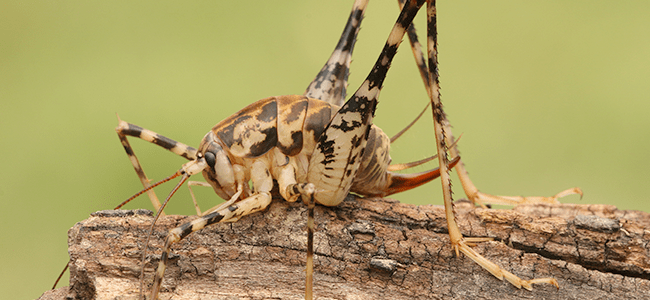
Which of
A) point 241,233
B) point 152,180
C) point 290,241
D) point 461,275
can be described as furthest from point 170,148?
point 461,275

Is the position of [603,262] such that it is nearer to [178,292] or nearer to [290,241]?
[290,241]

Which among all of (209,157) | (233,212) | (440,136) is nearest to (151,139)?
(209,157)

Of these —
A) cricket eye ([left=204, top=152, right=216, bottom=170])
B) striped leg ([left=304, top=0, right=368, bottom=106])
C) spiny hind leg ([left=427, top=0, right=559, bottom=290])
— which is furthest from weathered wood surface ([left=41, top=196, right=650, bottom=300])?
striped leg ([left=304, top=0, right=368, bottom=106])

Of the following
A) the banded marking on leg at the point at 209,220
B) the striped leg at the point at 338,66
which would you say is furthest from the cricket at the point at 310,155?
the striped leg at the point at 338,66

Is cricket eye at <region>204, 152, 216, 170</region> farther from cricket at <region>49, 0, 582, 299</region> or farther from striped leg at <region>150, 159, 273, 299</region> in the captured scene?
striped leg at <region>150, 159, 273, 299</region>

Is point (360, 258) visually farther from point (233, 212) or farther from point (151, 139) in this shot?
point (151, 139)

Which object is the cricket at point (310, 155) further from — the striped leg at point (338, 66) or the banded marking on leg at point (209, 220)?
the striped leg at point (338, 66)
